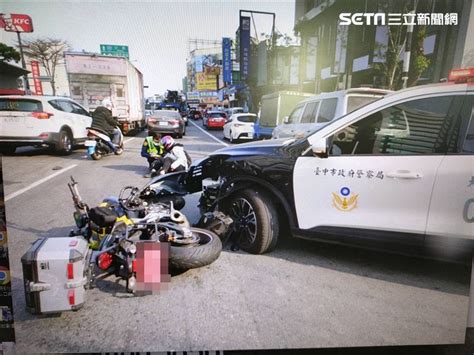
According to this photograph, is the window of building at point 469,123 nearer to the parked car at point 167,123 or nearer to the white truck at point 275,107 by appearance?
the white truck at point 275,107

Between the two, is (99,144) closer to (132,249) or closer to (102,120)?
(102,120)

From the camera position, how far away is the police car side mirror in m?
2.37

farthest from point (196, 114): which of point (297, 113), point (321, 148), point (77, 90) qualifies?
point (321, 148)

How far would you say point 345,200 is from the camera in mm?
2334

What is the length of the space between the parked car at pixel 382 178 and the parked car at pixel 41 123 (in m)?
2.63

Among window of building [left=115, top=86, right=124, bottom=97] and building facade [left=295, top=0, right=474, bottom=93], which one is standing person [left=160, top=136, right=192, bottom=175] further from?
window of building [left=115, top=86, right=124, bottom=97]

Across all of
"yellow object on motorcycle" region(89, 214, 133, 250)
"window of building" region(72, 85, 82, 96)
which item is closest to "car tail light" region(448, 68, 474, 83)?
"yellow object on motorcycle" region(89, 214, 133, 250)

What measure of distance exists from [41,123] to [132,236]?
110 inches

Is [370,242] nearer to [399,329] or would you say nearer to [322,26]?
[399,329]

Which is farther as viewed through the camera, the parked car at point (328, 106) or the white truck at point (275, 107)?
the white truck at point (275, 107)

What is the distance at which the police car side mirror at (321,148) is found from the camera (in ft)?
7.77

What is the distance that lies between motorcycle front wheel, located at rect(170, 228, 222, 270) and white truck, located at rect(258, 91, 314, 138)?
7.94 ft

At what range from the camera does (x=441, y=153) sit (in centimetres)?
210

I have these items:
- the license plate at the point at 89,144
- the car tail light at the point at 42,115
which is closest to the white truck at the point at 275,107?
the license plate at the point at 89,144
